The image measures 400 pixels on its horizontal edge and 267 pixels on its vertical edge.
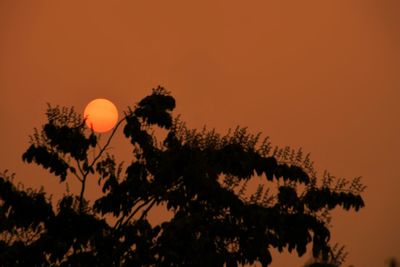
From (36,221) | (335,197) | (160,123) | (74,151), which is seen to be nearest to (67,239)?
(36,221)

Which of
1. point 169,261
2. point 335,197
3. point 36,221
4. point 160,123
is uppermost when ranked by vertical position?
point 160,123

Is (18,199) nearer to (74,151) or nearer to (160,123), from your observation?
(74,151)

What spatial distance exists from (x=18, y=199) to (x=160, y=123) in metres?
2.98

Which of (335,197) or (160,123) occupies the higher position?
(160,123)

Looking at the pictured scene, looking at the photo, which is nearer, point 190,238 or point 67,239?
point 190,238

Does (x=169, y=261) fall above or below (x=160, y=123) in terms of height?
below

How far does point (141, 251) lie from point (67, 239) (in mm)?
1363

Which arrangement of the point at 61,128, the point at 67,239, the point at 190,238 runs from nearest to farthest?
the point at 190,238 → the point at 67,239 → the point at 61,128

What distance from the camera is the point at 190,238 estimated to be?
12.1 metres

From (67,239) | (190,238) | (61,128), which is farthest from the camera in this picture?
(61,128)

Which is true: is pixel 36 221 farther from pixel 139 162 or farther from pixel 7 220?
pixel 139 162

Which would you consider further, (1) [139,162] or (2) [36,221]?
(1) [139,162]

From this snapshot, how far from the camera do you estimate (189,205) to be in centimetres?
1352

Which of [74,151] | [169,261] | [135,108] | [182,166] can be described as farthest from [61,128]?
[169,261]
